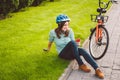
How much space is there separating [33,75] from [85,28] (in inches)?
202

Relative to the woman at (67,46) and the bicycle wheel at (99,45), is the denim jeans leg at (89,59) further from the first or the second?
the bicycle wheel at (99,45)

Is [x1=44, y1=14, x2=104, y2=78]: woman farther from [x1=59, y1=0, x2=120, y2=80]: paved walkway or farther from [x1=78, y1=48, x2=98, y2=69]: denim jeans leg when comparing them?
[x1=59, y1=0, x2=120, y2=80]: paved walkway

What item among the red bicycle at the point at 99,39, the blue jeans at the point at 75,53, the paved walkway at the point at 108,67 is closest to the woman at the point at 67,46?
the blue jeans at the point at 75,53

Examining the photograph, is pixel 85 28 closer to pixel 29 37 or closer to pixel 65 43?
pixel 29 37

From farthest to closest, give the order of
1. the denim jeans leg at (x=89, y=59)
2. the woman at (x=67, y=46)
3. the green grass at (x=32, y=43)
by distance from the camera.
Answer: the woman at (x=67, y=46) < the denim jeans leg at (x=89, y=59) < the green grass at (x=32, y=43)

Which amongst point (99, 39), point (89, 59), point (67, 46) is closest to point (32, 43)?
point (67, 46)

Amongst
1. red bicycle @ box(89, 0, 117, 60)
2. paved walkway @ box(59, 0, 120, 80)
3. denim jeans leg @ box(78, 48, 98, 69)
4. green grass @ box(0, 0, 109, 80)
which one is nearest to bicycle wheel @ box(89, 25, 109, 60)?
red bicycle @ box(89, 0, 117, 60)

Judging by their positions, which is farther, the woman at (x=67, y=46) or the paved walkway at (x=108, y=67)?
the woman at (x=67, y=46)

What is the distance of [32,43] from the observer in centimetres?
920

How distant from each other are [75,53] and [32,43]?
7.16 ft

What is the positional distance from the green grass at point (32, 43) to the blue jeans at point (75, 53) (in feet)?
0.70

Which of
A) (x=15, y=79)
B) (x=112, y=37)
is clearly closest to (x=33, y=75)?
(x=15, y=79)

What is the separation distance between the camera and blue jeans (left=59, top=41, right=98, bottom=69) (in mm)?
7238

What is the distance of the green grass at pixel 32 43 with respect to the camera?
6.94m
